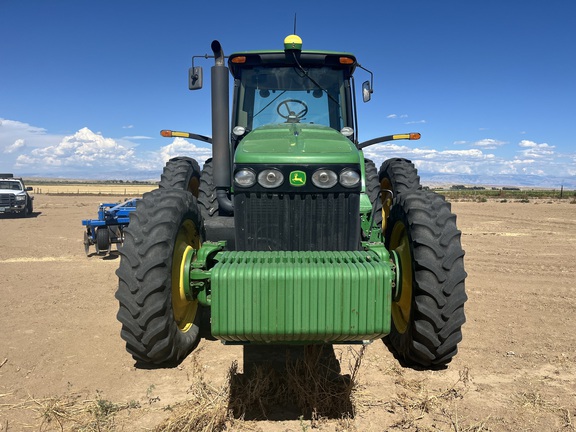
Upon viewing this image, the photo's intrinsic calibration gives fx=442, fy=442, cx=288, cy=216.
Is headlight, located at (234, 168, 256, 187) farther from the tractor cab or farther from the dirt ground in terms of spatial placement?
the dirt ground

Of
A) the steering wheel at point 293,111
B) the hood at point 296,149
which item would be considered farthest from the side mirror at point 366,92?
the hood at point 296,149

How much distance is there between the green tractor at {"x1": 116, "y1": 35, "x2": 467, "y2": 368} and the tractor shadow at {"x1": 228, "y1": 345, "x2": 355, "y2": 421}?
1.83 ft

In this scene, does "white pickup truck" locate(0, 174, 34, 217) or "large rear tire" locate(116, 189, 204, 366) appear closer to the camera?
"large rear tire" locate(116, 189, 204, 366)

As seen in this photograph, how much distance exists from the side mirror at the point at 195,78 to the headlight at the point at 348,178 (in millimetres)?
1937

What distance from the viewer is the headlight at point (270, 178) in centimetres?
357

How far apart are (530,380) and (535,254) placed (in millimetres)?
6553

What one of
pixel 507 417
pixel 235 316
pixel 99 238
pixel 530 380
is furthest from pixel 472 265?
pixel 99 238

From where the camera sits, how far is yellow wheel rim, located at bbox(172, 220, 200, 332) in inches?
139

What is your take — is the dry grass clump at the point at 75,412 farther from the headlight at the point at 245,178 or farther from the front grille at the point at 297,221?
the headlight at the point at 245,178

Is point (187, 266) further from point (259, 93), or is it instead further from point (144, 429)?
point (259, 93)

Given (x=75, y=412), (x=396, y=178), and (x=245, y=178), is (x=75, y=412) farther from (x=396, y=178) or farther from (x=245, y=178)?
(x=396, y=178)

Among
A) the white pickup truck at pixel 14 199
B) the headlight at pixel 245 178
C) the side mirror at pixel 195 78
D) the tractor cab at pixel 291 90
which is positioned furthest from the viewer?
the white pickup truck at pixel 14 199

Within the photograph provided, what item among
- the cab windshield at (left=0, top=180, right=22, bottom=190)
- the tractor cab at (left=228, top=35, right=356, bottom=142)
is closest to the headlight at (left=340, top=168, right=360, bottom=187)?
the tractor cab at (left=228, top=35, right=356, bottom=142)

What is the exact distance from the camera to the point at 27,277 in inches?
297
